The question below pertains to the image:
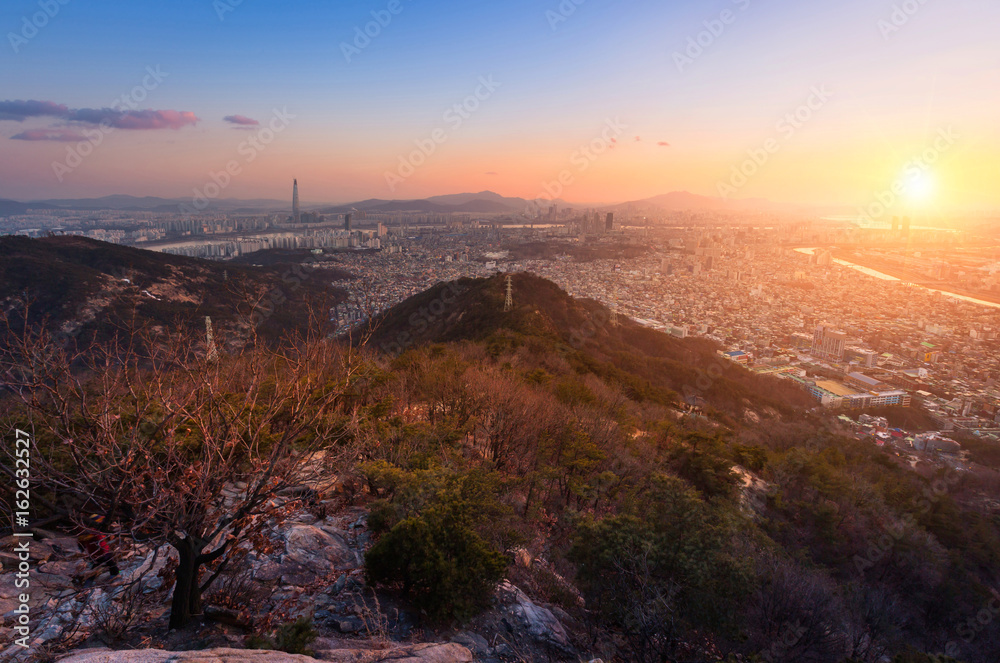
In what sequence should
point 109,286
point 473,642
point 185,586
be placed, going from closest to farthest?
point 185,586, point 473,642, point 109,286

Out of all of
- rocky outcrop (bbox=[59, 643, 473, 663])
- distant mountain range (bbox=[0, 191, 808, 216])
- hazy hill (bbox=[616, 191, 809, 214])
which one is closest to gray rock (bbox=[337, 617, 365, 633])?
rocky outcrop (bbox=[59, 643, 473, 663])

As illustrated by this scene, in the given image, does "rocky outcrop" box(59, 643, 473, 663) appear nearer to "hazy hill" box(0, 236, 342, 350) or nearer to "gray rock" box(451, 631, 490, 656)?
"gray rock" box(451, 631, 490, 656)

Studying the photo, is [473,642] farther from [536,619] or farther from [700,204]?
[700,204]

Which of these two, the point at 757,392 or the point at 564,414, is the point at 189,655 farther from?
the point at 757,392

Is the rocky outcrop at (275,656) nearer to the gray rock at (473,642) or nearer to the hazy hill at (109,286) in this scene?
the gray rock at (473,642)

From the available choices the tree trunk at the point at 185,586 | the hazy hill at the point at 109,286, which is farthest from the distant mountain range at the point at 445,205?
the tree trunk at the point at 185,586

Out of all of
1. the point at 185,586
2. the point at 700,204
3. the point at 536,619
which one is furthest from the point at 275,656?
the point at 700,204

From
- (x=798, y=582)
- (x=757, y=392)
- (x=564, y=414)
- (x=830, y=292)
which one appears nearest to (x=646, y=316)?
(x=757, y=392)
